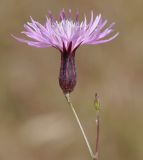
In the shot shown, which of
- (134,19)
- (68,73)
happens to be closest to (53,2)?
(134,19)

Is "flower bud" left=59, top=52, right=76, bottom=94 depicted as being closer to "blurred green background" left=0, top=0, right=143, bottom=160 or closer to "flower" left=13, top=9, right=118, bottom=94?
"flower" left=13, top=9, right=118, bottom=94

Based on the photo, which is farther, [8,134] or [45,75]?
[45,75]

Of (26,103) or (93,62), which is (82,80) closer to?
(93,62)

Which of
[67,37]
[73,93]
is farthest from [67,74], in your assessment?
[73,93]

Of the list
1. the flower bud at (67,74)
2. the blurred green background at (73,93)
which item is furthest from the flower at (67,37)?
the blurred green background at (73,93)

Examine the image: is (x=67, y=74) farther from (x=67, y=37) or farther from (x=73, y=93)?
(x=73, y=93)

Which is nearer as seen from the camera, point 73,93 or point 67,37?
point 67,37

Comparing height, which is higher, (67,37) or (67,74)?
(67,37)
